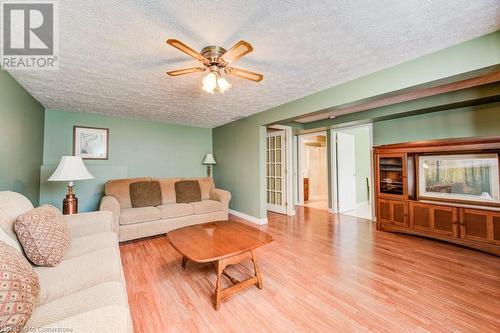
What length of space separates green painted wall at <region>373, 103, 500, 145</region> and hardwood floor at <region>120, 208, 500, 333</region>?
5.51ft

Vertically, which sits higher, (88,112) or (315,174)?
(88,112)

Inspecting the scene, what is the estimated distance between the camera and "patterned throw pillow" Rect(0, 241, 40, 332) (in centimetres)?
75

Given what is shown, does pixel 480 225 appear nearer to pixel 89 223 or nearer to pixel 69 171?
pixel 89 223

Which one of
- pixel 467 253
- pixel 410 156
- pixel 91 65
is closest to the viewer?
pixel 91 65

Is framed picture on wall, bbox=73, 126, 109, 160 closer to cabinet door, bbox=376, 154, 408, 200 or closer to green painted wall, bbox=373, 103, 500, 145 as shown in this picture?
cabinet door, bbox=376, 154, 408, 200

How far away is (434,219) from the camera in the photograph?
2998 millimetres

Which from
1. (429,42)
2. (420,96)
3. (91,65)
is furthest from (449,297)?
(91,65)

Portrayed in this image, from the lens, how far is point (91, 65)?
204cm

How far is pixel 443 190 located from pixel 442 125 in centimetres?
102

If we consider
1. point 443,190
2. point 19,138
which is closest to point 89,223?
point 19,138

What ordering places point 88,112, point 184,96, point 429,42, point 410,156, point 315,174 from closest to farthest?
point 429,42 → point 184,96 → point 410,156 → point 88,112 → point 315,174

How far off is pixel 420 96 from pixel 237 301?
3597 millimetres

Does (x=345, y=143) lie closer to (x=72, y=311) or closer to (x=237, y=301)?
(x=237, y=301)

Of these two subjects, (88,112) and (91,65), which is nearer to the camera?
(91,65)
